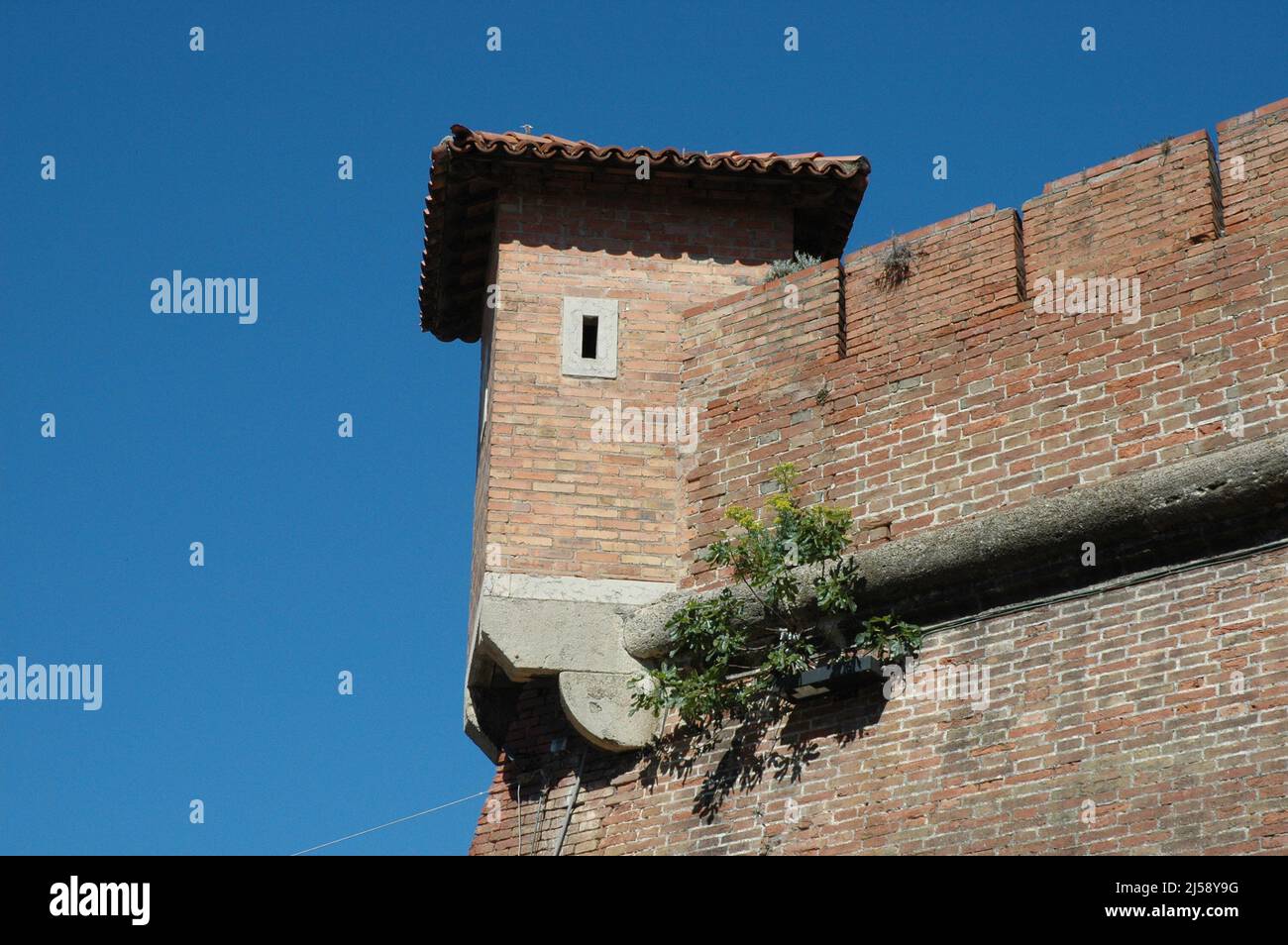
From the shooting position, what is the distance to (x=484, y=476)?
44.3 ft

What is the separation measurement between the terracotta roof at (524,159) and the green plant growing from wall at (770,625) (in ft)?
7.37

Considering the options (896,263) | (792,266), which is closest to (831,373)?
(896,263)

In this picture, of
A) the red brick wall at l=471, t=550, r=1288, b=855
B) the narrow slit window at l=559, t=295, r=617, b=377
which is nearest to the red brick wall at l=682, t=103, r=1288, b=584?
the narrow slit window at l=559, t=295, r=617, b=377

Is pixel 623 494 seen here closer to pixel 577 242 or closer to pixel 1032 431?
pixel 577 242

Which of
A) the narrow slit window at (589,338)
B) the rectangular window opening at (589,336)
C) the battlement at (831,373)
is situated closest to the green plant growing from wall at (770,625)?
the battlement at (831,373)

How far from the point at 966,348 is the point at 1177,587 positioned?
2.04 meters

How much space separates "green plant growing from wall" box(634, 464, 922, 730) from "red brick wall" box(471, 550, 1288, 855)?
0.25 metres

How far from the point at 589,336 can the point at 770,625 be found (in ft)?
8.08

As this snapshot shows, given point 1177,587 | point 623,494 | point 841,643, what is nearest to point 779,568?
point 841,643

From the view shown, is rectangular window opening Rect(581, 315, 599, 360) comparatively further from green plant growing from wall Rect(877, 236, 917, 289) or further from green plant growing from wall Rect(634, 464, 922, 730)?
green plant growing from wall Rect(877, 236, 917, 289)

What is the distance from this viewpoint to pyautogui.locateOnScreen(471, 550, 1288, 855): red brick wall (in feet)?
33.0

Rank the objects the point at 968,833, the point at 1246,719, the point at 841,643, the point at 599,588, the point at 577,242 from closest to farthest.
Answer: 1. the point at 1246,719
2. the point at 968,833
3. the point at 841,643
4. the point at 599,588
5. the point at 577,242

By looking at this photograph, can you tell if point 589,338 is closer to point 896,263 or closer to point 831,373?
point 831,373

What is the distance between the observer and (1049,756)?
420 inches
